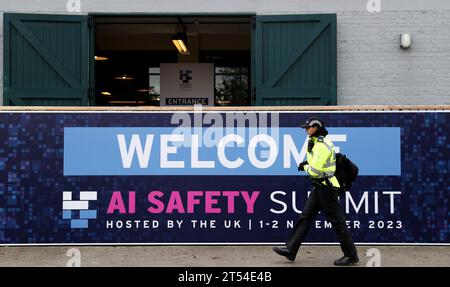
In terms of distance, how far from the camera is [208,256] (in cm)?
880

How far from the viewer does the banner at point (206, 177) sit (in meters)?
9.25

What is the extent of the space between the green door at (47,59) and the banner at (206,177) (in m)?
3.43

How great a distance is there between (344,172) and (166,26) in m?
9.06

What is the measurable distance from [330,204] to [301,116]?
167 cm

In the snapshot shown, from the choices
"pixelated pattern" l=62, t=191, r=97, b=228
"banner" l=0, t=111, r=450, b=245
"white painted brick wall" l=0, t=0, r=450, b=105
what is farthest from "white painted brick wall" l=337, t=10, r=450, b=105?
"pixelated pattern" l=62, t=191, r=97, b=228

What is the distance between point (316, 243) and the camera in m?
9.31

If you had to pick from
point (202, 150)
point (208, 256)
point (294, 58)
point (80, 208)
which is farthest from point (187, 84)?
point (208, 256)

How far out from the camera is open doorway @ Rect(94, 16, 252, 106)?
56.7 feet

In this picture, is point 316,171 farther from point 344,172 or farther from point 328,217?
point 328,217

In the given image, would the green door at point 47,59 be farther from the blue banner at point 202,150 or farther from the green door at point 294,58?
the blue banner at point 202,150

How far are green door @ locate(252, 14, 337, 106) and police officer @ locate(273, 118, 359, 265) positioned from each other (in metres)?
4.49

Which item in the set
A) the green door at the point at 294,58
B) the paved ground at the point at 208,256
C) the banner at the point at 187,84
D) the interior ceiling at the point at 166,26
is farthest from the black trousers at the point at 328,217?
the banner at the point at 187,84
